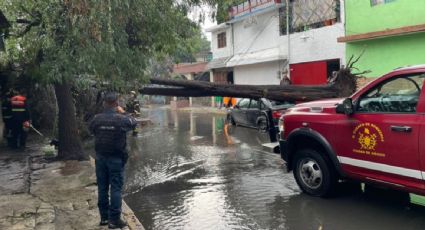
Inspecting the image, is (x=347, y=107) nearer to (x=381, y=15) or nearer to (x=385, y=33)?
(x=385, y=33)

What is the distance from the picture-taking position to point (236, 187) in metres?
7.98

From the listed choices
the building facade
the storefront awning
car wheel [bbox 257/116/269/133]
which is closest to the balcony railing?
the building facade

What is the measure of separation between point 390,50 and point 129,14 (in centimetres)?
1312

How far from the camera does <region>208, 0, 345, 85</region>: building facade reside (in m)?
21.5

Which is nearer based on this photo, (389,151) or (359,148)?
(389,151)

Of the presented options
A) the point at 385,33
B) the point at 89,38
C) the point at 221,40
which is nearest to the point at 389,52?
the point at 385,33

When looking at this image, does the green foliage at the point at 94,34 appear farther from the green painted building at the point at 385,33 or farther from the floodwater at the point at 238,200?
the green painted building at the point at 385,33

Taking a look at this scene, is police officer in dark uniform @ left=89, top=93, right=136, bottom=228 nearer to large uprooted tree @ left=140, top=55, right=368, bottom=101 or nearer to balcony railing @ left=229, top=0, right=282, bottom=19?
large uprooted tree @ left=140, top=55, right=368, bottom=101

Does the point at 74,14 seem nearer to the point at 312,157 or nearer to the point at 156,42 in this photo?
the point at 156,42

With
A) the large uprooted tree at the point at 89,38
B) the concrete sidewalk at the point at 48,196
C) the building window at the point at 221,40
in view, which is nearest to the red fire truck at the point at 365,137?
the concrete sidewalk at the point at 48,196

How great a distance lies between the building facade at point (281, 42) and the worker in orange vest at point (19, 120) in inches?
402

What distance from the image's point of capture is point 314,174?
697 centimetres

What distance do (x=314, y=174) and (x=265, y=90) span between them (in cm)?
472

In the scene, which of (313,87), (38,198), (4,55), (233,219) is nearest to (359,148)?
(233,219)
